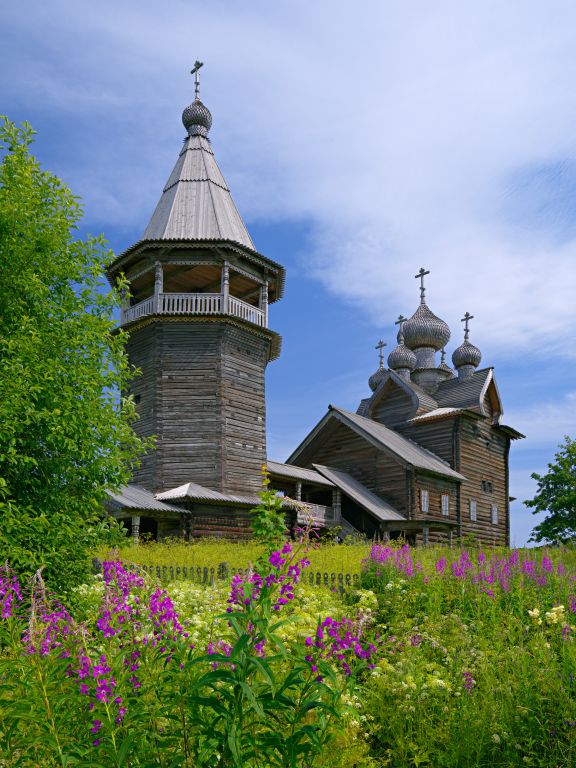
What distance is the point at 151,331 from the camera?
26344 mm

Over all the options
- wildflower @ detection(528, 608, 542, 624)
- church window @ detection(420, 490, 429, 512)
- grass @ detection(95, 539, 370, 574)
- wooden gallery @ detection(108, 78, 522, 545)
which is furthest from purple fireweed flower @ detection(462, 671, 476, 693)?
church window @ detection(420, 490, 429, 512)

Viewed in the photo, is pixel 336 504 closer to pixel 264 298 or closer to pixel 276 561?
pixel 264 298

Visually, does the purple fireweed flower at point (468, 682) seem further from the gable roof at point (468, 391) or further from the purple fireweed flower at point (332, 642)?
the gable roof at point (468, 391)

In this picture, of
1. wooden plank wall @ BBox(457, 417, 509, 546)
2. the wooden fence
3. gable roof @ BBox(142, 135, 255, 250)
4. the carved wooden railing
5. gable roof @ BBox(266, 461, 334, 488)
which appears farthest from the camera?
wooden plank wall @ BBox(457, 417, 509, 546)

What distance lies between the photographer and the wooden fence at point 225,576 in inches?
492

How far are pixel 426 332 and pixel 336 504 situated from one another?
621 inches

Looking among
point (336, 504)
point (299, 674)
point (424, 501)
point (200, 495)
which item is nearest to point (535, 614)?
point (299, 674)

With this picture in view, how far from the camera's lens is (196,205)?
28.5 metres

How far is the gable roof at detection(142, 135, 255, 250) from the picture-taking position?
27.5m

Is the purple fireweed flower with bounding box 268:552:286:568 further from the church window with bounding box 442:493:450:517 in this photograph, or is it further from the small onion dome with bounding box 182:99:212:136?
the church window with bounding box 442:493:450:517

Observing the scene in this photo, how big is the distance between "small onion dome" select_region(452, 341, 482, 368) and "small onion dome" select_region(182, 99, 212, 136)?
65.8 feet

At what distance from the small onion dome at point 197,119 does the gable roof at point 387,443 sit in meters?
14.4

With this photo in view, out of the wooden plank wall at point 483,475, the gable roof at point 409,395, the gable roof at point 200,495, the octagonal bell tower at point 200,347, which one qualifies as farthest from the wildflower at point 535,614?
the gable roof at point 409,395

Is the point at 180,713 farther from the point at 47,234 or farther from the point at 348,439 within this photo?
the point at 348,439
